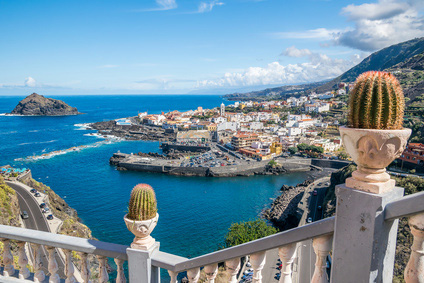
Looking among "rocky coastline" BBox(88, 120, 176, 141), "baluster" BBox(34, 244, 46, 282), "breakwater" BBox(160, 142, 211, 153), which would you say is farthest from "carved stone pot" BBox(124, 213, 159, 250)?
"rocky coastline" BBox(88, 120, 176, 141)

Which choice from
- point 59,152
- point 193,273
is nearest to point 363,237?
point 193,273

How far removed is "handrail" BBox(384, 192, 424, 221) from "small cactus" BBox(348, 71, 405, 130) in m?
0.31

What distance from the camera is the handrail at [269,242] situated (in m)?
1.39

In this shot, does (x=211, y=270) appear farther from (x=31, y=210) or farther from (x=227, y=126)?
(x=227, y=126)

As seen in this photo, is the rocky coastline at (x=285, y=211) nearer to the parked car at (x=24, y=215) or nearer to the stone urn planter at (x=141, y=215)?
the parked car at (x=24, y=215)

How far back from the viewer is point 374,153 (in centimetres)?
119

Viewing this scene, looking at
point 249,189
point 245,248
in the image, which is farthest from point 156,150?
point 245,248

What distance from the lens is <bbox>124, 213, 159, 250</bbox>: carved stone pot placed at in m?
1.79

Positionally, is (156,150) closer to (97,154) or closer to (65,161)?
(97,154)

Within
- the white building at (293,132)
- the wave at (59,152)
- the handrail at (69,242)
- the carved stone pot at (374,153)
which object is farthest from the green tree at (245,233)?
the white building at (293,132)

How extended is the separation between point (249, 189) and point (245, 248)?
22.3 metres

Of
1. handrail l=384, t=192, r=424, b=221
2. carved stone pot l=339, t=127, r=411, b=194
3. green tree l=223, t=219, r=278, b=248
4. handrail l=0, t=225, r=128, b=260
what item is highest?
carved stone pot l=339, t=127, r=411, b=194

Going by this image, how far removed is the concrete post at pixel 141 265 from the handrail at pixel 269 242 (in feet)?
0.21

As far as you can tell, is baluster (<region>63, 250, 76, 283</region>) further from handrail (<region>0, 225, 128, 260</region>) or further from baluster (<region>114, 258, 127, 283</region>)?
baluster (<region>114, 258, 127, 283</region>)
